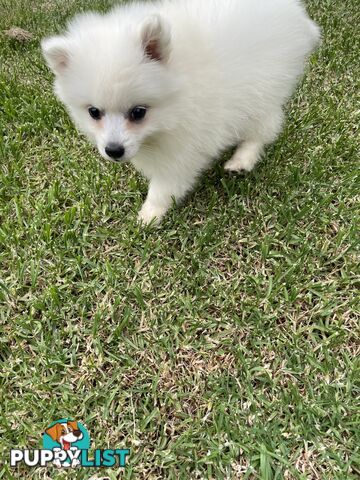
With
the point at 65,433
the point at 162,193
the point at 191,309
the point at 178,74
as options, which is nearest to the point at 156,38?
the point at 178,74

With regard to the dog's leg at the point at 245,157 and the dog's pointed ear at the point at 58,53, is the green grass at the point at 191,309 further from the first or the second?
the dog's pointed ear at the point at 58,53

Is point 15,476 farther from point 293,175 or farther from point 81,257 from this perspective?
point 293,175

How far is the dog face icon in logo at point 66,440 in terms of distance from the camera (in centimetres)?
159

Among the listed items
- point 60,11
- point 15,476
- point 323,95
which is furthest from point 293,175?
point 60,11


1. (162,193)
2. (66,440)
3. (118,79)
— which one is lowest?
(66,440)

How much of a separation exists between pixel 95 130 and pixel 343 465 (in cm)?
158

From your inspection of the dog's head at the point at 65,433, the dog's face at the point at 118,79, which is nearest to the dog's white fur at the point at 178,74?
the dog's face at the point at 118,79

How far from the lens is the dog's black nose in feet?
5.53

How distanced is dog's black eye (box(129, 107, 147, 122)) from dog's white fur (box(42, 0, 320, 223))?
0.8 inches

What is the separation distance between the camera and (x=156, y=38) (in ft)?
5.06

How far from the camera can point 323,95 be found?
114 inches

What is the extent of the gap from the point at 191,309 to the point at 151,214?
1.88 ft

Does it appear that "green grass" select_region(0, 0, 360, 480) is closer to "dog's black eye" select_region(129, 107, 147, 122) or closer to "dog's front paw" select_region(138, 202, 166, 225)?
"dog's front paw" select_region(138, 202, 166, 225)

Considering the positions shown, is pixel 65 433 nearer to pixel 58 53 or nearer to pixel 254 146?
pixel 58 53
